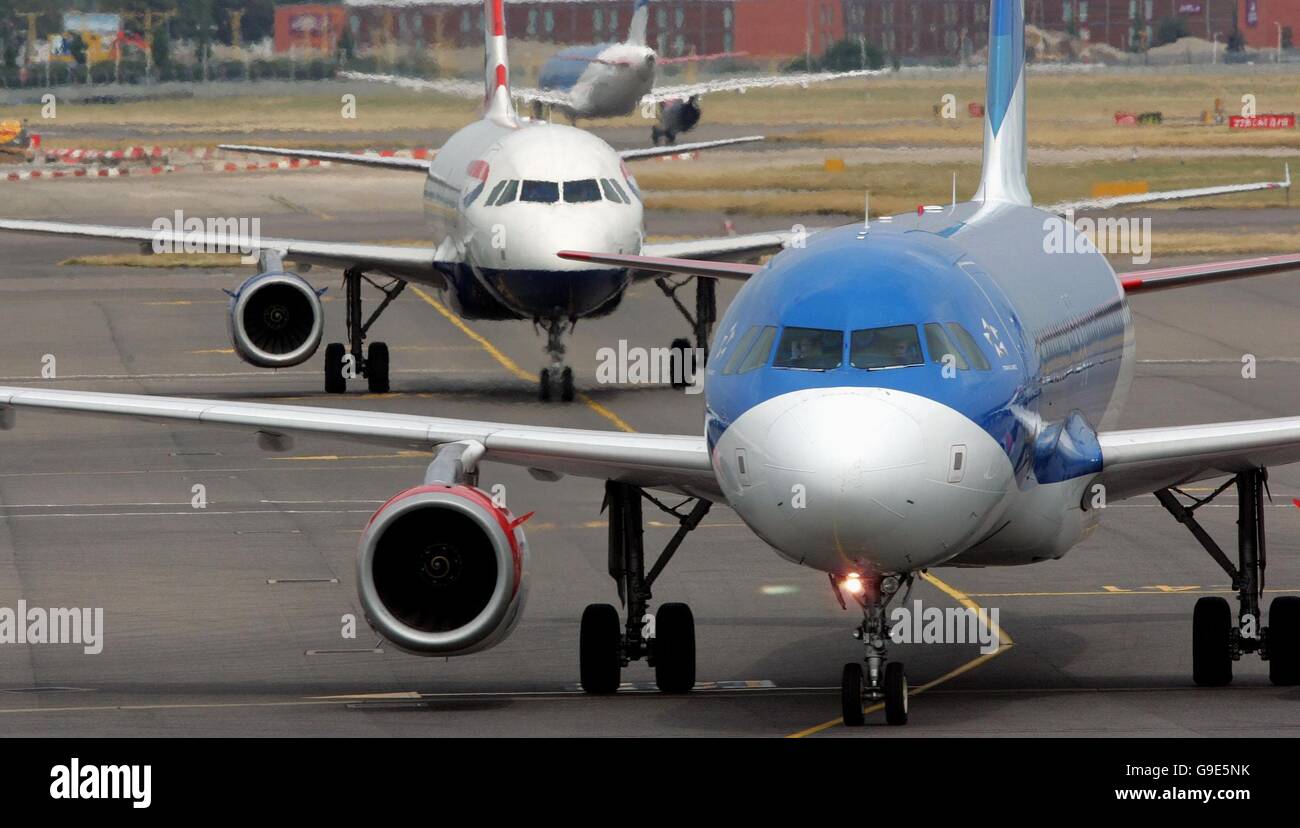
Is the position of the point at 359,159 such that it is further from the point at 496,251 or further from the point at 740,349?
the point at 740,349

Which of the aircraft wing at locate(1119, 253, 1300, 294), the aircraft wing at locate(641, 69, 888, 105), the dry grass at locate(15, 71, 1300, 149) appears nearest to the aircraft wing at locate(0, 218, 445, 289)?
the aircraft wing at locate(1119, 253, 1300, 294)

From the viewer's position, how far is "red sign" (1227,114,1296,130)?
3479 inches

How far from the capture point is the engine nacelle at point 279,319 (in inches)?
1451

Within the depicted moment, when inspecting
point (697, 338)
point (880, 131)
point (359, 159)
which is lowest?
point (697, 338)

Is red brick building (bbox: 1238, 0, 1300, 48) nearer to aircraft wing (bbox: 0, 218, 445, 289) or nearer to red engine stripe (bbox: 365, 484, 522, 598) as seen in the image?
aircraft wing (bbox: 0, 218, 445, 289)

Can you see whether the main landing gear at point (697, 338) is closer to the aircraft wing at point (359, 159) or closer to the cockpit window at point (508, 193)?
the cockpit window at point (508, 193)

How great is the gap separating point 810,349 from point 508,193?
2157 cm

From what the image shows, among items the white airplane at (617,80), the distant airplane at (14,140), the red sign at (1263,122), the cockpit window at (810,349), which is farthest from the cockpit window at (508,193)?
the distant airplane at (14,140)

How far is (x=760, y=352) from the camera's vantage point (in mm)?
15102

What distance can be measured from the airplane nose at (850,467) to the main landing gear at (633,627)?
314 centimetres

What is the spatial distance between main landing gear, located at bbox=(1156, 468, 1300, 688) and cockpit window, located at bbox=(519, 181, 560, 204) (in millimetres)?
18619

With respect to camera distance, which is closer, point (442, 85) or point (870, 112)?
point (442, 85)

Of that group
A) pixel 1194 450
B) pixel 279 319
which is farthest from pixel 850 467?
pixel 279 319

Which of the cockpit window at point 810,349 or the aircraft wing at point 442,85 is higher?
the aircraft wing at point 442,85
